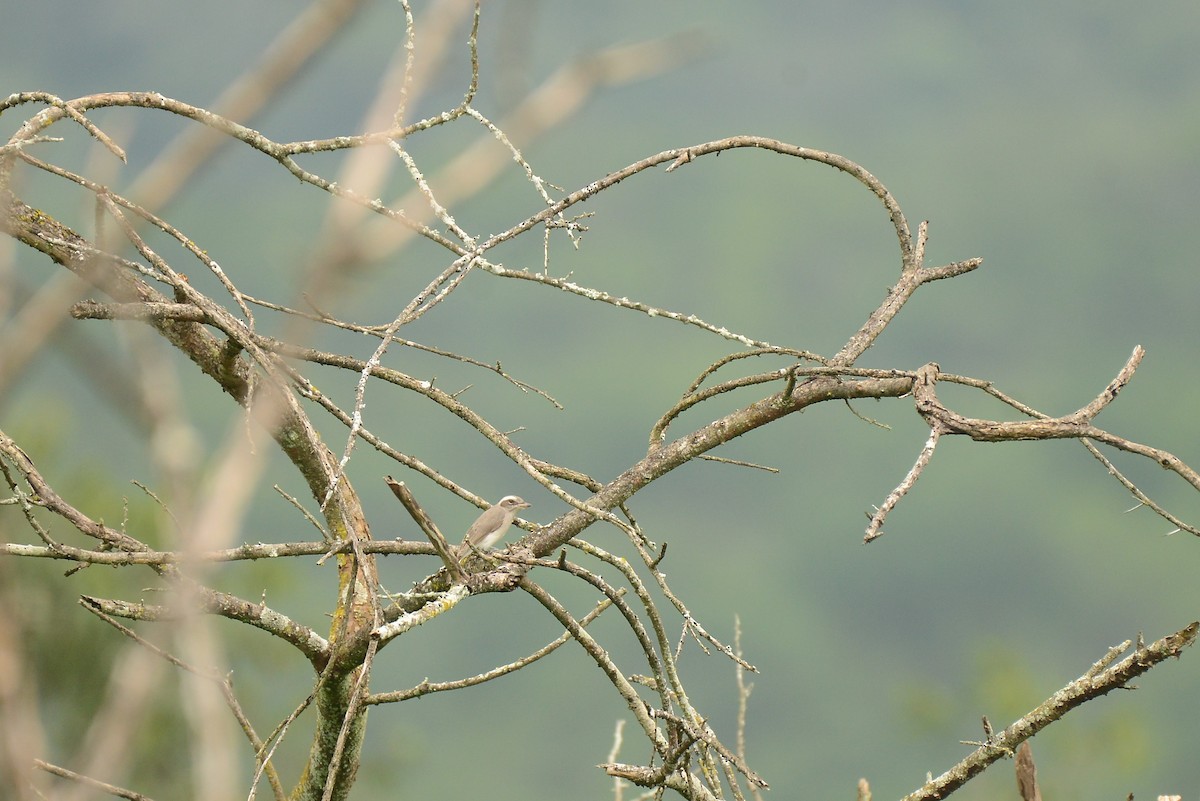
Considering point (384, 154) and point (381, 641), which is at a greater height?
point (381, 641)

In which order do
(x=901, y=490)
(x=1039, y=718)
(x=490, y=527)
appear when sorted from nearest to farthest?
(x=901, y=490)
(x=1039, y=718)
(x=490, y=527)

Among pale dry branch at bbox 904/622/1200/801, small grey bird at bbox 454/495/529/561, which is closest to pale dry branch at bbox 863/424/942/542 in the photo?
pale dry branch at bbox 904/622/1200/801

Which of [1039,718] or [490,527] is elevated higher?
[490,527]

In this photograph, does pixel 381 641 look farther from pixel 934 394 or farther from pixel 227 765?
pixel 227 765

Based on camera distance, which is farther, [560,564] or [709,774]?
[709,774]

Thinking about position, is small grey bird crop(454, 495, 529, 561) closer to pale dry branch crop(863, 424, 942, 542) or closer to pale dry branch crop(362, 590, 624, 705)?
pale dry branch crop(362, 590, 624, 705)

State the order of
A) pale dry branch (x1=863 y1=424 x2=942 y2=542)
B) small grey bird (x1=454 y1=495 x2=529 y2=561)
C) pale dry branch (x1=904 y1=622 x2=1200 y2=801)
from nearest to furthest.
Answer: pale dry branch (x1=863 y1=424 x2=942 y2=542) → pale dry branch (x1=904 y1=622 x2=1200 y2=801) → small grey bird (x1=454 y1=495 x2=529 y2=561)

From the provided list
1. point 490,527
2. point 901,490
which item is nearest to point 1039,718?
point 901,490

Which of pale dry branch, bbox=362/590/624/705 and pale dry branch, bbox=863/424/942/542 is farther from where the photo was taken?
pale dry branch, bbox=362/590/624/705

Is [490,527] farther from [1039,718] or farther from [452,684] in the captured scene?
[1039,718]

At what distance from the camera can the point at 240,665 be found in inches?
567

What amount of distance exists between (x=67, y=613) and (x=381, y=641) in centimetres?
1249

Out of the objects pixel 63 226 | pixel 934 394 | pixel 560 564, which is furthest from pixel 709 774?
pixel 63 226

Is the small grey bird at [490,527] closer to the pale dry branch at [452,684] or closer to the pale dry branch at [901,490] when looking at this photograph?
the pale dry branch at [452,684]
